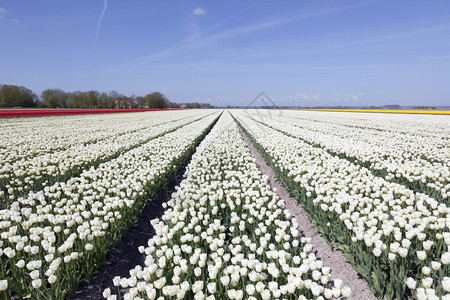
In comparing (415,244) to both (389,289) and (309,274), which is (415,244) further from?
(309,274)

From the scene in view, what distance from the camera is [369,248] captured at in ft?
12.0

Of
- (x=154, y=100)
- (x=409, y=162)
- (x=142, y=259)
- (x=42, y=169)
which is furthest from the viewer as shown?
(x=154, y=100)

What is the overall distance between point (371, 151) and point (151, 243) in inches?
354

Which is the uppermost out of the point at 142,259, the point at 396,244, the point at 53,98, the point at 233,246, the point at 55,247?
the point at 53,98

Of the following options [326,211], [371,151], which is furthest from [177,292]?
[371,151]

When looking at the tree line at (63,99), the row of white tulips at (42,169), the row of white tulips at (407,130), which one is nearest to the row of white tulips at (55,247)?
the row of white tulips at (42,169)

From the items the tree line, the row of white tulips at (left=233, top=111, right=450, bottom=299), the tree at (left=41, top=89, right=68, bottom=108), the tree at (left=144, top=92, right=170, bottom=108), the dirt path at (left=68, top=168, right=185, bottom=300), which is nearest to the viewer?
the row of white tulips at (left=233, top=111, right=450, bottom=299)

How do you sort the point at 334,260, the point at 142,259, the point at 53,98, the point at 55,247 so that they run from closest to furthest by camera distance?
the point at 55,247 < the point at 334,260 < the point at 142,259 < the point at 53,98

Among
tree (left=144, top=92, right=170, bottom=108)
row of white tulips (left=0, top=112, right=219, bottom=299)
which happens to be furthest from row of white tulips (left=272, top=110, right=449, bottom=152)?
tree (left=144, top=92, right=170, bottom=108)

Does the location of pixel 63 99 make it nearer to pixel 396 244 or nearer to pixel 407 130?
pixel 407 130

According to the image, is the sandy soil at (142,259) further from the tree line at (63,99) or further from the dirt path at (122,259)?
the tree line at (63,99)

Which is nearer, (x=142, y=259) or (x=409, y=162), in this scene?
(x=142, y=259)

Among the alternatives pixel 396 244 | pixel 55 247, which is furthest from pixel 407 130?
pixel 55 247

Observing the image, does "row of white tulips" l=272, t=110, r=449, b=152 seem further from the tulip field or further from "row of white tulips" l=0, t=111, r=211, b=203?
"row of white tulips" l=0, t=111, r=211, b=203
